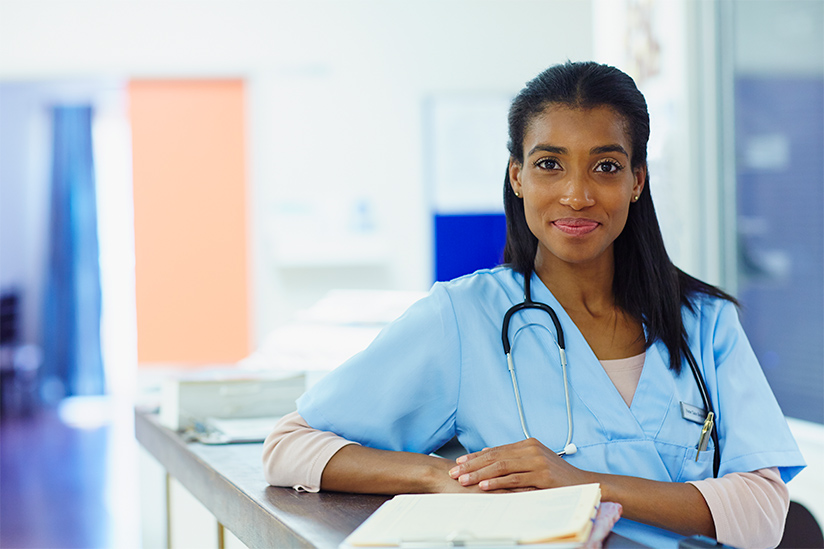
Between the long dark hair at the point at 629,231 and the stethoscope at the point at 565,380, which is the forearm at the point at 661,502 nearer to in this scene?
the stethoscope at the point at 565,380

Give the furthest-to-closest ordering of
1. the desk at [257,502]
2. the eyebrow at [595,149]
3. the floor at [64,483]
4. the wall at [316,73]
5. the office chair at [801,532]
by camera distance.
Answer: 1. the wall at [316,73]
2. the floor at [64,483]
3. the office chair at [801,532]
4. the eyebrow at [595,149]
5. the desk at [257,502]

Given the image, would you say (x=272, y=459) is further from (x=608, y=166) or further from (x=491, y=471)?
(x=608, y=166)

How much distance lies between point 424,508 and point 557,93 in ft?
2.07

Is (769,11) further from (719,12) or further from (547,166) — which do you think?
(547,166)

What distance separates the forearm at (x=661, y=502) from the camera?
40.3 inches

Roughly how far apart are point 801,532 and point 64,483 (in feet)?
11.2

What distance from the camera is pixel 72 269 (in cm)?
616

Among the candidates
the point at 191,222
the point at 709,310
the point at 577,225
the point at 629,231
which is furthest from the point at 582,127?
the point at 191,222

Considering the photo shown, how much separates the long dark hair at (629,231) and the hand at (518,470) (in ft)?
0.98

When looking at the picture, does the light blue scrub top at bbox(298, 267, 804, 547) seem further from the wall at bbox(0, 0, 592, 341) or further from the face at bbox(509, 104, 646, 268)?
the wall at bbox(0, 0, 592, 341)

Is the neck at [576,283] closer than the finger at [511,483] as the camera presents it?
No

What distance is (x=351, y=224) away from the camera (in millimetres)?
4902

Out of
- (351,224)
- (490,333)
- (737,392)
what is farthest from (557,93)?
(351,224)

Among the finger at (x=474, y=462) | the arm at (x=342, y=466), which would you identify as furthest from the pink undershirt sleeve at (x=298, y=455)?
the finger at (x=474, y=462)
